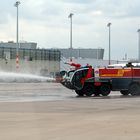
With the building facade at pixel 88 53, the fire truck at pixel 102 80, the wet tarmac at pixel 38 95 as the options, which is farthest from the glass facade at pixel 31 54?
the fire truck at pixel 102 80

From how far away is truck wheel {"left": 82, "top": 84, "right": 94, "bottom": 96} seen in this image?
3875cm

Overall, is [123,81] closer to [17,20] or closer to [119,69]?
[119,69]

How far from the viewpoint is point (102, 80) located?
3894cm

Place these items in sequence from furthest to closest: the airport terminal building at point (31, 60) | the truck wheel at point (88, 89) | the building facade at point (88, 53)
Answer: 1. the building facade at point (88, 53)
2. the airport terminal building at point (31, 60)
3. the truck wheel at point (88, 89)

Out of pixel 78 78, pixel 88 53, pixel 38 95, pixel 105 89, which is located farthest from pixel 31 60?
pixel 38 95

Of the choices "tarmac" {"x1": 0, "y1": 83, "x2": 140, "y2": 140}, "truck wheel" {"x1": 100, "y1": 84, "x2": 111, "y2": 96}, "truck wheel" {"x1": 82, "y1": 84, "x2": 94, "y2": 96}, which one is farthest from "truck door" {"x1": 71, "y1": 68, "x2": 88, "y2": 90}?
"tarmac" {"x1": 0, "y1": 83, "x2": 140, "y2": 140}

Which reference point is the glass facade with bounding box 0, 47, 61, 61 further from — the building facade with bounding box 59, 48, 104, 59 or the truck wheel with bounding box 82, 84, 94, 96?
the truck wheel with bounding box 82, 84, 94, 96

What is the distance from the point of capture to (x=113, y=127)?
16625 mm

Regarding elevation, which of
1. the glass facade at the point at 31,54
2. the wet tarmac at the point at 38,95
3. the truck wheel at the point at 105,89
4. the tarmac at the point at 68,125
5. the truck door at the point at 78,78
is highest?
the glass facade at the point at 31,54

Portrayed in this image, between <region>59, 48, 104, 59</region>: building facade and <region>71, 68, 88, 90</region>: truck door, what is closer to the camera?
<region>71, 68, 88, 90</region>: truck door

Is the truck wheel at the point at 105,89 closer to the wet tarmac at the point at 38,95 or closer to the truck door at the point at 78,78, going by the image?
the wet tarmac at the point at 38,95

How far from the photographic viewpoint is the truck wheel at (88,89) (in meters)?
38.7

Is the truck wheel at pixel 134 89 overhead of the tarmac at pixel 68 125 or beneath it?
beneath

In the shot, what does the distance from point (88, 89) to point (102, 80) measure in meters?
1.30
